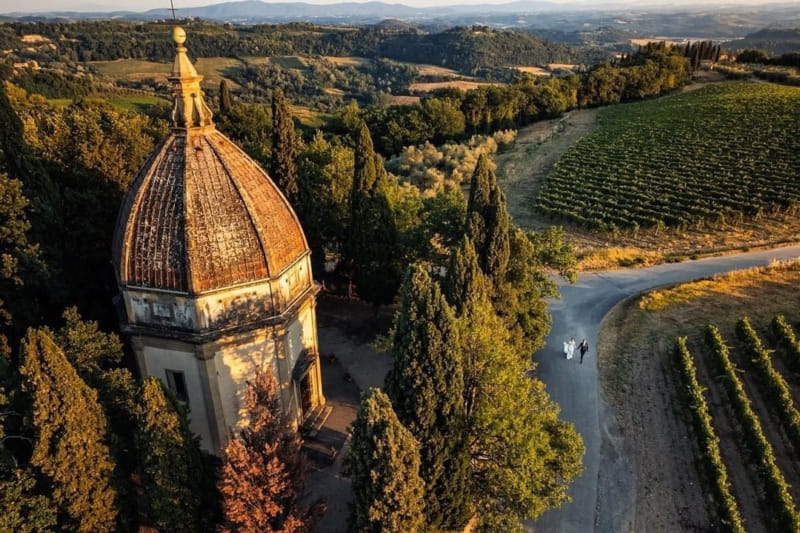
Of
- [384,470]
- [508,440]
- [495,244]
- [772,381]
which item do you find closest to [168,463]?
[384,470]

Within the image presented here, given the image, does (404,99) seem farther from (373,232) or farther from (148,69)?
(373,232)

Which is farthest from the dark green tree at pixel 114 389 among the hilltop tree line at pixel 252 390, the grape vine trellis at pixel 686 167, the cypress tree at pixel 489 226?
the grape vine trellis at pixel 686 167

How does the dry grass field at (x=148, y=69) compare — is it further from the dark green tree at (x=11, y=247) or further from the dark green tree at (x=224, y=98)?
the dark green tree at (x=11, y=247)

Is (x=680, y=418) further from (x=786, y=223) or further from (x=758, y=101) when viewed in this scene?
(x=758, y=101)

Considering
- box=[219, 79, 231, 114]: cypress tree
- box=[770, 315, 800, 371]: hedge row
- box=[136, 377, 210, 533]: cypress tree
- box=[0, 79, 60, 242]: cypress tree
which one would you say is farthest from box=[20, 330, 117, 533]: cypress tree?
box=[219, 79, 231, 114]: cypress tree

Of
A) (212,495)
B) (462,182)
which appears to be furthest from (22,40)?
(212,495)

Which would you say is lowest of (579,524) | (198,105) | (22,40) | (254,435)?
(579,524)

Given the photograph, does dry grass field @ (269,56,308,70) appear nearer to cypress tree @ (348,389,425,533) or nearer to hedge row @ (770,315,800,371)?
hedge row @ (770,315,800,371)
